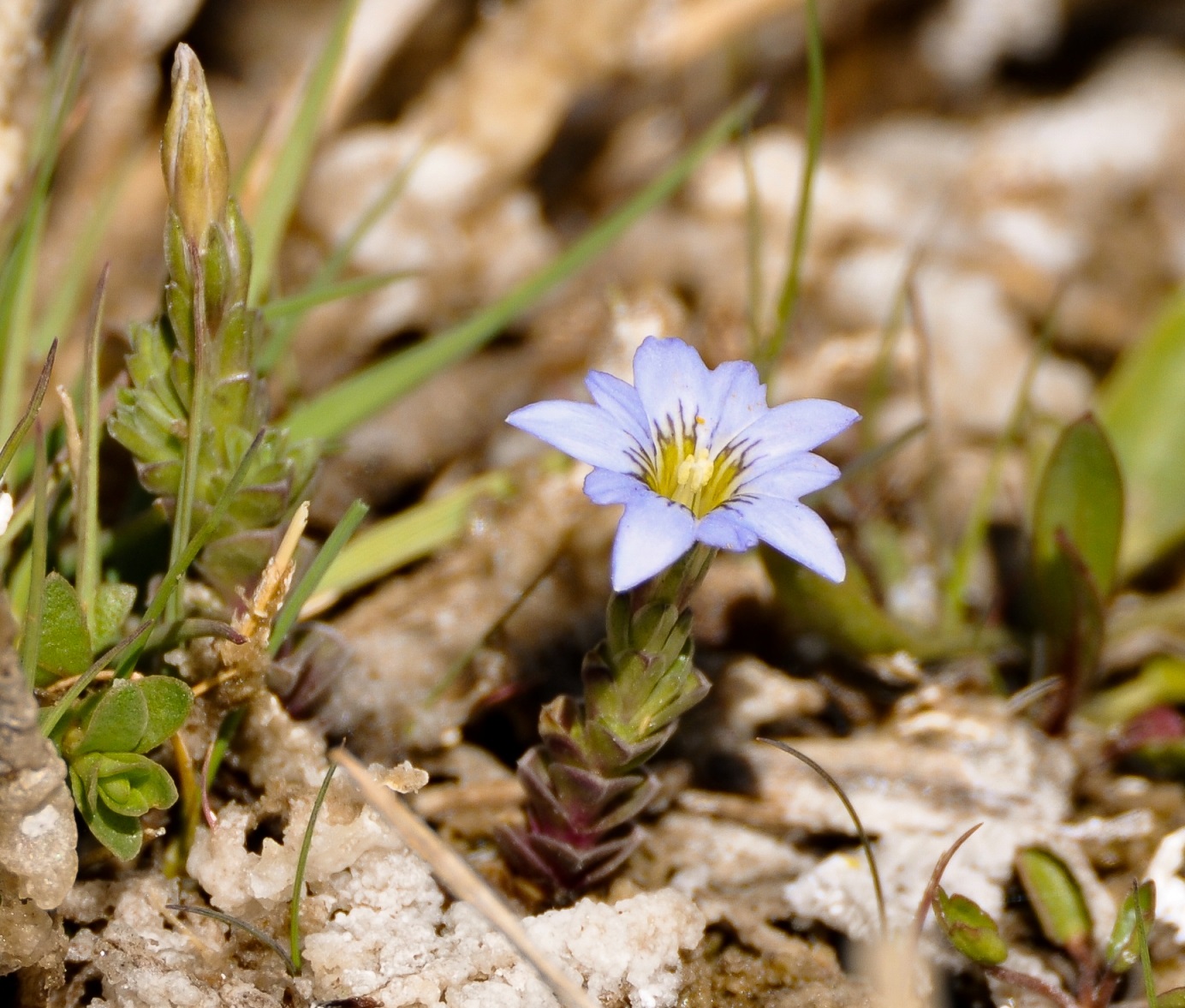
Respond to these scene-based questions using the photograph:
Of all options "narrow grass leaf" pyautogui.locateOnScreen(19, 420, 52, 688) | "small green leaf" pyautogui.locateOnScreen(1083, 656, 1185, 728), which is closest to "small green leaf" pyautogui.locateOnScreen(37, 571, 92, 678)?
"narrow grass leaf" pyautogui.locateOnScreen(19, 420, 52, 688)

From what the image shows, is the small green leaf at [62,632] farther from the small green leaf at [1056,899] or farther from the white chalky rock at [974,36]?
the white chalky rock at [974,36]

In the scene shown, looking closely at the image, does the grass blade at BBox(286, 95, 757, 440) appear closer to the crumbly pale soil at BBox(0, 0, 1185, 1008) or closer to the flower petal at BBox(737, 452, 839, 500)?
the crumbly pale soil at BBox(0, 0, 1185, 1008)

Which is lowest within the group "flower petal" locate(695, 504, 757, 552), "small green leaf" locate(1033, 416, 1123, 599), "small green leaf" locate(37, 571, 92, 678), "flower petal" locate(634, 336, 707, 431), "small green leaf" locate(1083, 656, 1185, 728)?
"small green leaf" locate(37, 571, 92, 678)

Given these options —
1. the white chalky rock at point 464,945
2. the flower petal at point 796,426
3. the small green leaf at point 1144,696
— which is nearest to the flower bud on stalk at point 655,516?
the flower petal at point 796,426

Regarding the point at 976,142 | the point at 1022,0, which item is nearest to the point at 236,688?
the point at 976,142

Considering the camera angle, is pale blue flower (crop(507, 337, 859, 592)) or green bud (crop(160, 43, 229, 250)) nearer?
pale blue flower (crop(507, 337, 859, 592))

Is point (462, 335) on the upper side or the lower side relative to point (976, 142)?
lower

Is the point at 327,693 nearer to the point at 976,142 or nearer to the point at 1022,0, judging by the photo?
the point at 976,142
